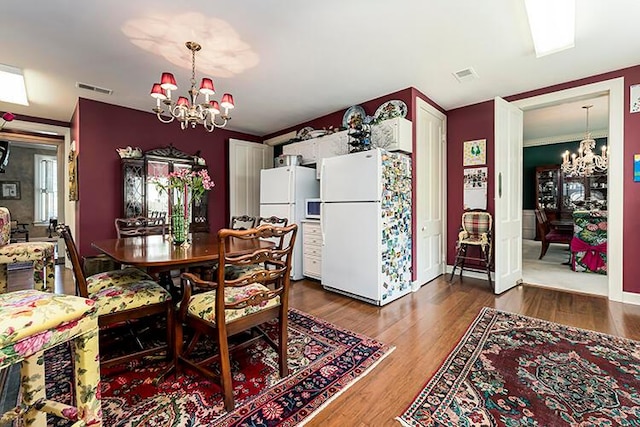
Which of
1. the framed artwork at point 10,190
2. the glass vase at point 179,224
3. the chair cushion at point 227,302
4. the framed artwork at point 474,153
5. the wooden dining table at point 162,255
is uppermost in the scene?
the framed artwork at point 474,153

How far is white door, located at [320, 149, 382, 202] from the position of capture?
9.84 feet

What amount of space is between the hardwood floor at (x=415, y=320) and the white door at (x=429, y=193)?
0.34 meters

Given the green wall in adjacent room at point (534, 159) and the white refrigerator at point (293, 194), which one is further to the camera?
the green wall in adjacent room at point (534, 159)

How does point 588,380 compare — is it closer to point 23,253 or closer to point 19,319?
point 19,319

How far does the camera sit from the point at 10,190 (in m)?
7.11

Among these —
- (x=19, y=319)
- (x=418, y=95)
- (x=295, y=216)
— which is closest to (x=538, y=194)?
(x=418, y=95)

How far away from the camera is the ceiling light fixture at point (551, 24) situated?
2025mm

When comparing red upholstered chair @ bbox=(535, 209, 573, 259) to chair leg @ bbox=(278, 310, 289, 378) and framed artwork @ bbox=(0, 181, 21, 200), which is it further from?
framed artwork @ bbox=(0, 181, 21, 200)

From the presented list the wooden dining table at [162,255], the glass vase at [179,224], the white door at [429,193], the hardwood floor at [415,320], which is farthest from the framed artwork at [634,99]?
the glass vase at [179,224]

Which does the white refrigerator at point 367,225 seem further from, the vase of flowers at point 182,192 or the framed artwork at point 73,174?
the framed artwork at point 73,174

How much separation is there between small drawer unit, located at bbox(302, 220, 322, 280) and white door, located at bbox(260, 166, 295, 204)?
0.48 meters

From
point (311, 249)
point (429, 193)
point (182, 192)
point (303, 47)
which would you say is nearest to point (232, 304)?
point (182, 192)

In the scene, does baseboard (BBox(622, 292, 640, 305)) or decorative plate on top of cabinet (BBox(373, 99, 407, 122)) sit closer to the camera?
baseboard (BBox(622, 292, 640, 305))

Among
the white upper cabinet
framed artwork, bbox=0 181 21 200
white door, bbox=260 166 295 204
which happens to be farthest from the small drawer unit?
framed artwork, bbox=0 181 21 200
